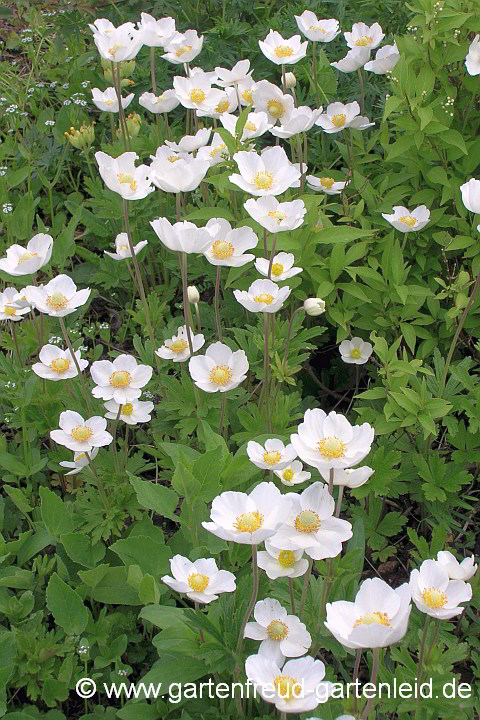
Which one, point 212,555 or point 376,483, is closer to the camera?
point 212,555

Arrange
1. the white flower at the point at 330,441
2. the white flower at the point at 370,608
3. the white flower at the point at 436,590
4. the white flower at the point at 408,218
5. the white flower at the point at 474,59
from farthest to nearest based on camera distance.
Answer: the white flower at the point at 408,218 < the white flower at the point at 474,59 < the white flower at the point at 330,441 < the white flower at the point at 436,590 < the white flower at the point at 370,608

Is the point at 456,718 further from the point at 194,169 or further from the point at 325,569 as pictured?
the point at 194,169

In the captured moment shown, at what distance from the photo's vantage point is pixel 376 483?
6.80ft

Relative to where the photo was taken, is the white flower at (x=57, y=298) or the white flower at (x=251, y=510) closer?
the white flower at (x=251, y=510)

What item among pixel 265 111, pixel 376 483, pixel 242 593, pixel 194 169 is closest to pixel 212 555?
pixel 242 593

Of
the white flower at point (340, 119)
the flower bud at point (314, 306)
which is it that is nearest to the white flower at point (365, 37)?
the white flower at point (340, 119)

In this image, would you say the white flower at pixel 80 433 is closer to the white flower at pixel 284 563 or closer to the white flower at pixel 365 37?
the white flower at pixel 284 563

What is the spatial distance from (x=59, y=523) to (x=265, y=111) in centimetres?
156

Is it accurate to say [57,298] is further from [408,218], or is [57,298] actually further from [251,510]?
[408,218]

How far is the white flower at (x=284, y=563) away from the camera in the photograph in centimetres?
154

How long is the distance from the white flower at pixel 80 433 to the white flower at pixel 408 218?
1089mm

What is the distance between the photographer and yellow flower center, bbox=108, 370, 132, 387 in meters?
2.15

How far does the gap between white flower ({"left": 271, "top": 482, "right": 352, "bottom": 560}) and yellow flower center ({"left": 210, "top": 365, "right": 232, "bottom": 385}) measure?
632 millimetres

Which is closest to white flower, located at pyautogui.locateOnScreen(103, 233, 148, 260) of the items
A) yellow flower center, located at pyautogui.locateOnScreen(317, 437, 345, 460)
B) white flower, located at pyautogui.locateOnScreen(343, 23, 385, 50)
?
white flower, located at pyautogui.locateOnScreen(343, 23, 385, 50)
